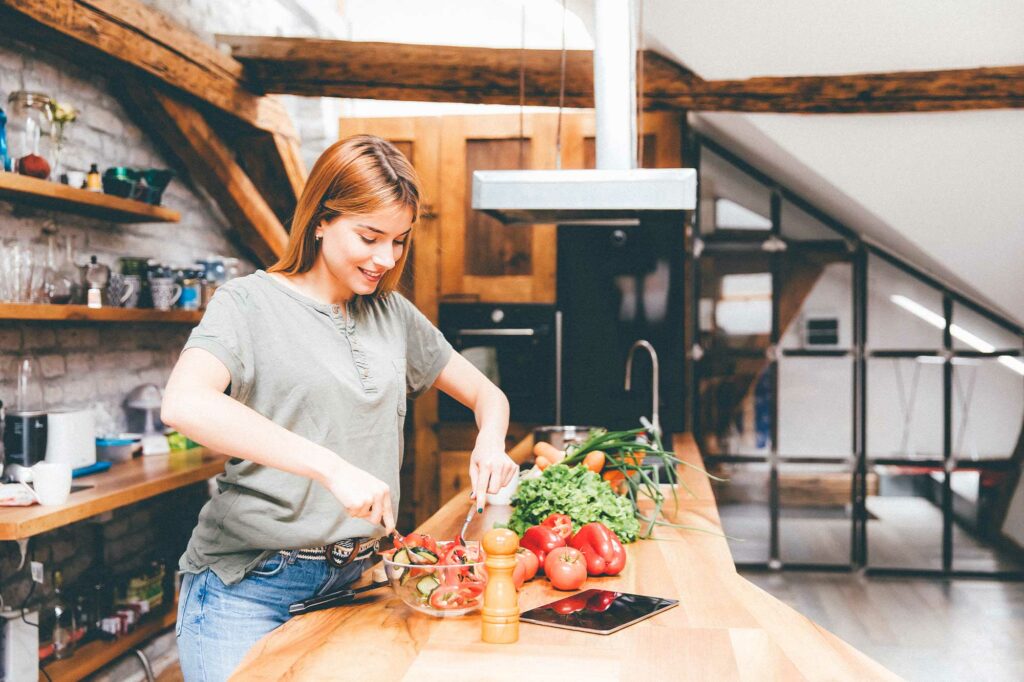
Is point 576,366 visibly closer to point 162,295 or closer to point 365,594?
point 162,295

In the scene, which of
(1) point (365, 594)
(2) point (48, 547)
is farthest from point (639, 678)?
(2) point (48, 547)

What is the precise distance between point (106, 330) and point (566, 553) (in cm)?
270

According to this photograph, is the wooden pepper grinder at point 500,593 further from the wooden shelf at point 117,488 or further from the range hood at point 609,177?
the wooden shelf at point 117,488

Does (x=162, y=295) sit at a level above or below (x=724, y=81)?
below

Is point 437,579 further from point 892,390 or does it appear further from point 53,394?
point 892,390

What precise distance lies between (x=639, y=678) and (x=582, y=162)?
3.86 m

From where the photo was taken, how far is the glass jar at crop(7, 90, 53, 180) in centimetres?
297

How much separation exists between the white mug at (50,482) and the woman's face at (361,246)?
4.95 ft

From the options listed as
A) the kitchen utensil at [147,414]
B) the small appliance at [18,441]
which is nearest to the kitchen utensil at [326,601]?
the small appliance at [18,441]

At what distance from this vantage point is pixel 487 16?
6.05 meters

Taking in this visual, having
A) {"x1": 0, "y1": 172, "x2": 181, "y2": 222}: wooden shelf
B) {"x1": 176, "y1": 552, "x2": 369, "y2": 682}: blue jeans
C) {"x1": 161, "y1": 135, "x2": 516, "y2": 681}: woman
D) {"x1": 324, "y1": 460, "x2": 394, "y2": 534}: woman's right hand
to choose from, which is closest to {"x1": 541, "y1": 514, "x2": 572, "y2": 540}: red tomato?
{"x1": 161, "y1": 135, "x2": 516, "y2": 681}: woman

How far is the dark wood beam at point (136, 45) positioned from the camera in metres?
2.81

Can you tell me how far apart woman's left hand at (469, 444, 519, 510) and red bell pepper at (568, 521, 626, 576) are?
0.70 ft

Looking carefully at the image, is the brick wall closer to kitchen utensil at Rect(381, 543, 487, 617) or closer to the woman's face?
the woman's face
